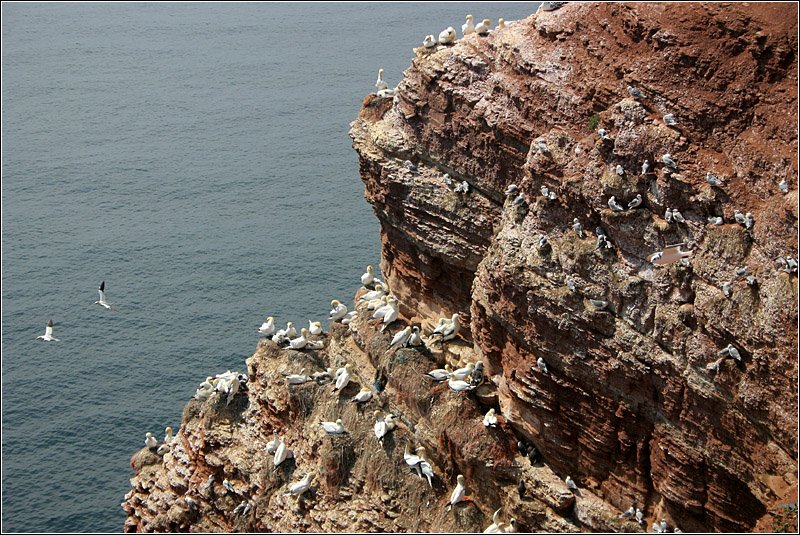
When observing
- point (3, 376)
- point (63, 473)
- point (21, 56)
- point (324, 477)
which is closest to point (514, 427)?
point (324, 477)

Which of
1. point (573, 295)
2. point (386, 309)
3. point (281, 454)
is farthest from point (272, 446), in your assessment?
point (573, 295)

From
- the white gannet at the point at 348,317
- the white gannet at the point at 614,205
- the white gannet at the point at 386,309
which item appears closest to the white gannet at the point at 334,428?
the white gannet at the point at 386,309

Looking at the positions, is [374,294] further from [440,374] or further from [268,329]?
[440,374]

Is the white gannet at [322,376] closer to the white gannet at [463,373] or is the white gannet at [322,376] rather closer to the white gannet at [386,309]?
the white gannet at [386,309]

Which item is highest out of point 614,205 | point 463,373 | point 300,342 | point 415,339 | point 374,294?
point 614,205

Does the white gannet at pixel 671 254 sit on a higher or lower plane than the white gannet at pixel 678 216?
lower

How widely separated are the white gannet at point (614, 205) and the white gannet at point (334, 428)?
15076 mm

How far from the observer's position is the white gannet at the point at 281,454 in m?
48.1

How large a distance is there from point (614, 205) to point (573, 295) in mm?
3100

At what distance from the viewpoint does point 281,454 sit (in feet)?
158

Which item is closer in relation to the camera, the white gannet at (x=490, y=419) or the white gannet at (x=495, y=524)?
the white gannet at (x=495, y=524)

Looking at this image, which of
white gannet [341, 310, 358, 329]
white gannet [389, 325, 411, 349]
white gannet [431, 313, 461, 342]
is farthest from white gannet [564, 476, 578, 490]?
white gannet [341, 310, 358, 329]

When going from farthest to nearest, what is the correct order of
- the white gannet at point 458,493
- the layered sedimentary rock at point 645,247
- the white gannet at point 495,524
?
1. the white gannet at point 458,493
2. the white gannet at point 495,524
3. the layered sedimentary rock at point 645,247

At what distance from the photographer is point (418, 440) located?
147 ft
